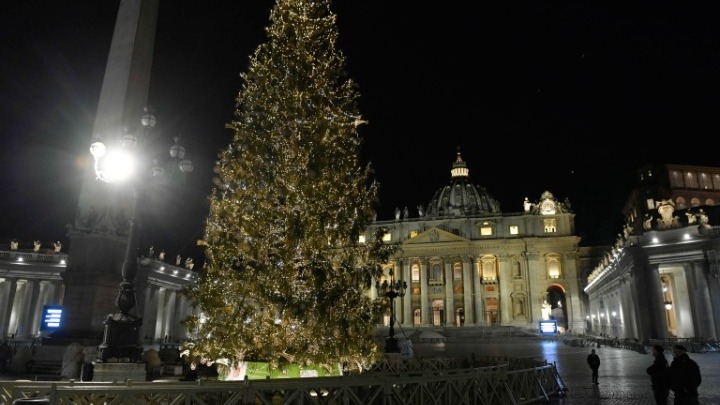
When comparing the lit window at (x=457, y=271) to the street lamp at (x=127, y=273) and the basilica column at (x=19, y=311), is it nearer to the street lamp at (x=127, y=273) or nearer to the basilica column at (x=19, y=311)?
the basilica column at (x=19, y=311)

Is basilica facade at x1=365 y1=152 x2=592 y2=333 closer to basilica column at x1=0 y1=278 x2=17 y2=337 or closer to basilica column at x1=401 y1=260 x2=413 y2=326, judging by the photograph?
basilica column at x1=401 y1=260 x2=413 y2=326

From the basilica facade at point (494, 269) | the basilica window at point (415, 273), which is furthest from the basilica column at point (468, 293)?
the basilica window at point (415, 273)

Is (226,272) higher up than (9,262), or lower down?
lower down

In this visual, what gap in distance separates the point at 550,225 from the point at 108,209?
83.0 meters

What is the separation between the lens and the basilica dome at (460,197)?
109 meters

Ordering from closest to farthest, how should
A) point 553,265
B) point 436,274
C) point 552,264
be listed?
1. point 553,265
2. point 552,264
3. point 436,274

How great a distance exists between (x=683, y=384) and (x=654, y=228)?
40.6m

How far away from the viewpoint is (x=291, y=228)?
36.4ft

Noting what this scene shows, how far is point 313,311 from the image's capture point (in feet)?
35.3

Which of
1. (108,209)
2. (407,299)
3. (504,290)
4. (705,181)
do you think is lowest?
(108,209)

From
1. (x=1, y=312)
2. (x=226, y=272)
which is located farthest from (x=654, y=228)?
(x=1, y=312)

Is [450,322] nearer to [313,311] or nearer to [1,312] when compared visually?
[1,312]

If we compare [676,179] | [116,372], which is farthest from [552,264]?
[116,372]

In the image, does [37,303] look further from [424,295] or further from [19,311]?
[424,295]
